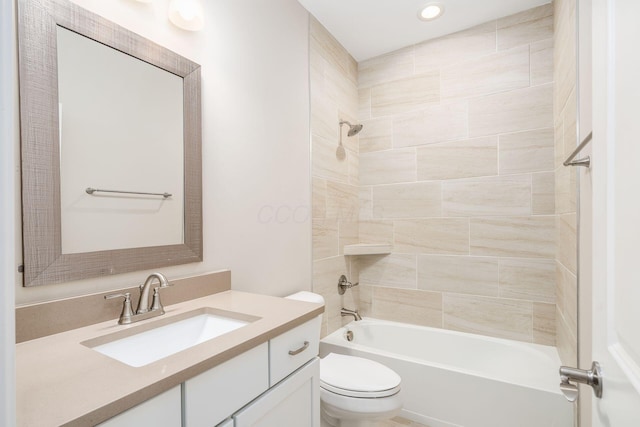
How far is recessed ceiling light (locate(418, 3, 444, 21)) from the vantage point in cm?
208

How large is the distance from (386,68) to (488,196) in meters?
1.38

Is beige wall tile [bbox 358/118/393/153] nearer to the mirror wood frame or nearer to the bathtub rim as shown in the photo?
the bathtub rim

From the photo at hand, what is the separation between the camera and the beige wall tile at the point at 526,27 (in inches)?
82.1

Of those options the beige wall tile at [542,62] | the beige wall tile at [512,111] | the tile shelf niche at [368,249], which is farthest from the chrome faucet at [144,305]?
the beige wall tile at [542,62]

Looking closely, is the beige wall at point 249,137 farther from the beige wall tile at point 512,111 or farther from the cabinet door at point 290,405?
the beige wall tile at point 512,111

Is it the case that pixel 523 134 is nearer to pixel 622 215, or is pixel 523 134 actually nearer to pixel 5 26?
pixel 622 215

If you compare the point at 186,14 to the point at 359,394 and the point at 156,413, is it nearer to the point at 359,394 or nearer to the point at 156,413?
the point at 156,413

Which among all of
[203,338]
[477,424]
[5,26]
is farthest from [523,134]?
[5,26]

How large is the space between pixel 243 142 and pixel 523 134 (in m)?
1.93

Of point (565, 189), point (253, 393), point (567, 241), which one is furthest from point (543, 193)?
point (253, 393)

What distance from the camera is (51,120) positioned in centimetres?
93

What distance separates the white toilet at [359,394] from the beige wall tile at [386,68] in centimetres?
226

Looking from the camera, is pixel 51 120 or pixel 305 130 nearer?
pixel 51 120

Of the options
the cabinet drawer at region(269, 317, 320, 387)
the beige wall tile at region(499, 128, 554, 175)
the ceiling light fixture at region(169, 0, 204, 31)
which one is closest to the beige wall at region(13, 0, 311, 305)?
the ceiling light fixture at region(169, 0, 204, 31)
